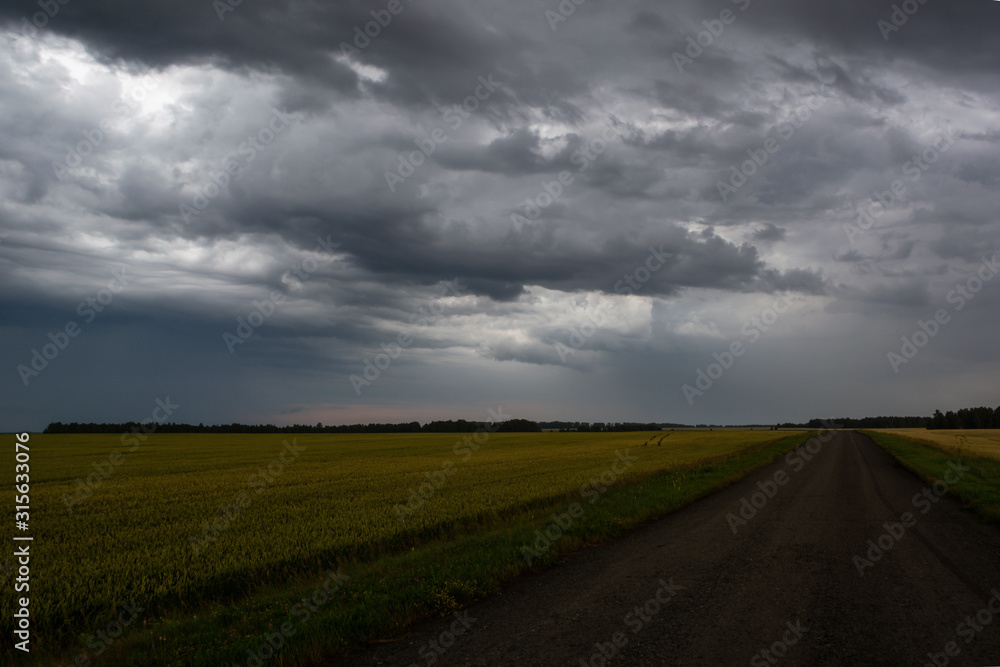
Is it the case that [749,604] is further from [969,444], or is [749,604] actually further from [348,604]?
[969,444]

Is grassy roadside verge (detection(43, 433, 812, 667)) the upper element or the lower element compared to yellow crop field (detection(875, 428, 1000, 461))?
upper

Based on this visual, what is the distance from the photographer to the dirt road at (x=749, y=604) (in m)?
5.94

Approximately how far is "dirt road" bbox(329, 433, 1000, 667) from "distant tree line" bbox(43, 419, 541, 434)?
13288cm

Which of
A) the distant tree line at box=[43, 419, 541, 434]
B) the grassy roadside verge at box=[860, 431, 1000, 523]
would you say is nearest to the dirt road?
the grassy roadside verge at box=[860, 431, 1000, 523]

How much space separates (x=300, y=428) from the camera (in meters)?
144

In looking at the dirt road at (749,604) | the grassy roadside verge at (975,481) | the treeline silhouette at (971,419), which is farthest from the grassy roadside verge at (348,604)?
the treeline silhouette at (971,419)

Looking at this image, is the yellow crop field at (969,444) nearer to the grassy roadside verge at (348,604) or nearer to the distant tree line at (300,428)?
the grassy roadside verge at (348,604)

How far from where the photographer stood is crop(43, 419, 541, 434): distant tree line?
127m

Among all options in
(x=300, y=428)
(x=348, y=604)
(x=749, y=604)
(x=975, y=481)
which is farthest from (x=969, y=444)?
(x=300, y=428)

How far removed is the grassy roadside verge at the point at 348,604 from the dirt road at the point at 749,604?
402 millimetres

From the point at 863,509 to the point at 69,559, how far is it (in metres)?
19.9

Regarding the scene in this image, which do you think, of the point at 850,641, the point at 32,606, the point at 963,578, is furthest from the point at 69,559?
the point at 963,578

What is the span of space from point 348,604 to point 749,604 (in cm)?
563

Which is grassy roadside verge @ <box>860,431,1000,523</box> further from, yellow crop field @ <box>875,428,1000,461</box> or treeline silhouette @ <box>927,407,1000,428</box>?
treeline silhouette @ <box>927,407,1000,428</box>
